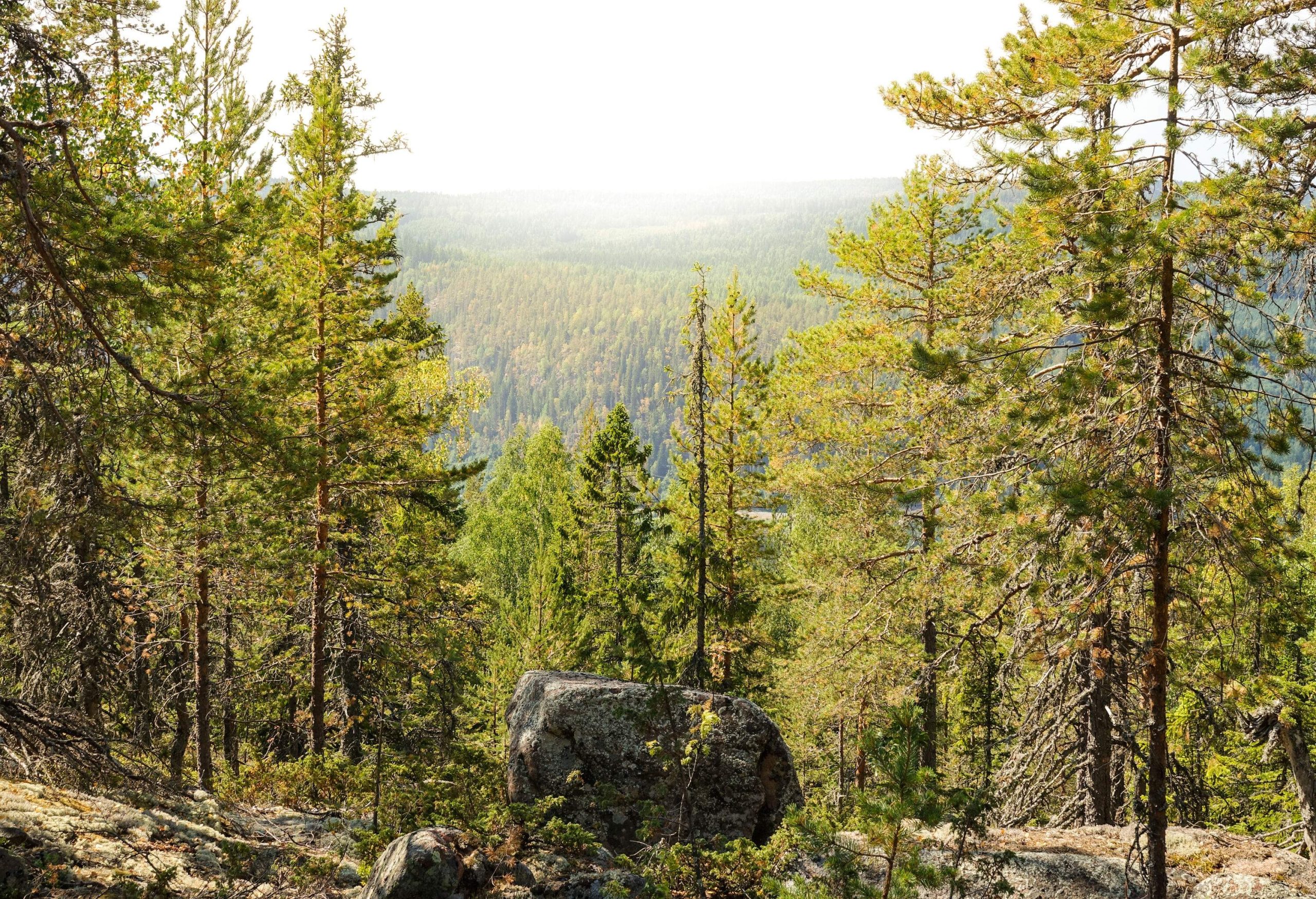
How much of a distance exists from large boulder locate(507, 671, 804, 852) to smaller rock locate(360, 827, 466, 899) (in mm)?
3494

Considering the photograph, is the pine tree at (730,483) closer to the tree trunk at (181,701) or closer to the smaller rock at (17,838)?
the tree trunk at (181,701)

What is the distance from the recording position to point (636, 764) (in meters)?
9.45

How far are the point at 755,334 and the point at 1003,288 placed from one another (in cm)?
1036

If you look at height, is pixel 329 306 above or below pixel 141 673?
above

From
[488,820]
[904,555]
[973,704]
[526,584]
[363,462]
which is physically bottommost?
[973,704]

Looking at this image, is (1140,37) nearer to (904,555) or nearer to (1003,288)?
(1003,288)

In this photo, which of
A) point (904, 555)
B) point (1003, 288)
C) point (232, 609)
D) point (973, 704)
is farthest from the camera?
point (973, 704)

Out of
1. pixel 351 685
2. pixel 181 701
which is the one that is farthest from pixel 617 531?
pixel 181 701

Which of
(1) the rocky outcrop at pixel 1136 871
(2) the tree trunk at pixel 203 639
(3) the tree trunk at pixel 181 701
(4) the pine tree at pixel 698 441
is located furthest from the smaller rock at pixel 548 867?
(3) the tree trunk at pixel 181 701

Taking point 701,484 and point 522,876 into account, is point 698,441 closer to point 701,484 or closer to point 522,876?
point 701,484

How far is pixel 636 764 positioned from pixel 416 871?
14.5 feet

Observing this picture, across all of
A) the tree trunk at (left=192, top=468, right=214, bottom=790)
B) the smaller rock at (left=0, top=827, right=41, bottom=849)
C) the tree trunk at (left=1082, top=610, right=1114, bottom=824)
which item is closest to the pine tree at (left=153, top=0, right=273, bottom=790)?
the tree trunk at (left=192, top=468, right=214, bottom=790)

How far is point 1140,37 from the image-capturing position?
7.22 metres

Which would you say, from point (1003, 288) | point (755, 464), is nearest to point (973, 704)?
point (755, 464)
